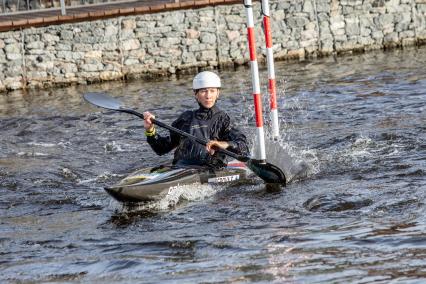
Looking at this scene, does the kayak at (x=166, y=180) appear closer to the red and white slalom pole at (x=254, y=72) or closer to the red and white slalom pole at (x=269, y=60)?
the red and white slalom pole at (x=254, y=72)

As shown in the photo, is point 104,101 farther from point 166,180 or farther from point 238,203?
point 238,203

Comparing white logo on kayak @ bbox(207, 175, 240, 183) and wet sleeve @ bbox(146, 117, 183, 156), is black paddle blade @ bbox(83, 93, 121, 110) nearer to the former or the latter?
wet sleeve @ bbox(146, 117, 183, 156)

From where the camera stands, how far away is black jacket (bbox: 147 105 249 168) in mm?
8789

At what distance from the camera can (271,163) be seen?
910 centimetres

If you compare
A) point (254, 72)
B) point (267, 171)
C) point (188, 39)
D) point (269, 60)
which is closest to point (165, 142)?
point (267, 171)

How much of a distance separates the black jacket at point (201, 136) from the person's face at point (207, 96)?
2.7 inches

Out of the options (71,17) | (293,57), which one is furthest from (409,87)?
(71,17)

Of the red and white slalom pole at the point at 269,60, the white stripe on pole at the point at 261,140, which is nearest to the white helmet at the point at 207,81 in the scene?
the white stripe on pole at the point at 261,140

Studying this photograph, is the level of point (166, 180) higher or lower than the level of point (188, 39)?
lower

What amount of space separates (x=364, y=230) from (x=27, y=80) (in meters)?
11.6

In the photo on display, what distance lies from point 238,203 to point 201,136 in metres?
1.02

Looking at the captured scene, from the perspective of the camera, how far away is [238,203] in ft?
26.2

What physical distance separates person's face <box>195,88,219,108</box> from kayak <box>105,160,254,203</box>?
59cm

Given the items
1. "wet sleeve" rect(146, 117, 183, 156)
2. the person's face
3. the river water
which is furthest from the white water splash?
the person's face
